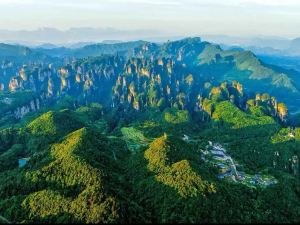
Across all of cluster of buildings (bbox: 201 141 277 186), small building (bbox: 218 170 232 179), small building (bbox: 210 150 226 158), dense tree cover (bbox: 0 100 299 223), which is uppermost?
dense tree cover (bbox: 0 100 299 223)

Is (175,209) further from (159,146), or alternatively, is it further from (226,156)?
(226,156)

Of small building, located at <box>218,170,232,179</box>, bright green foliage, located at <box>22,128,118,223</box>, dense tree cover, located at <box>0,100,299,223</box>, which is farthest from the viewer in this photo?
small building, located at <box>218,170,232,179</box>

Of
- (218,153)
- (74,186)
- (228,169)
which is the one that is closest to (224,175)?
(228,169)

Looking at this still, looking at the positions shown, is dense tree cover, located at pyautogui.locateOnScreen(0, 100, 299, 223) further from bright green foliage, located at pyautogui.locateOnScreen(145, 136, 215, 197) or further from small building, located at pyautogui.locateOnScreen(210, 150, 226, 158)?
small building, located at pyautogui.locateOnScreen(210, 150, 226, 158)

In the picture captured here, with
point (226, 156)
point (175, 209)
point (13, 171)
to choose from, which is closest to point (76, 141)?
point (13, 171)

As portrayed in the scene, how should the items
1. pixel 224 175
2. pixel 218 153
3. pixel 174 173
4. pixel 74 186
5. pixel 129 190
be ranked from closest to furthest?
pixel 74 186 → pixel 129 190 → pixel 174 173 → pixel 224 175 → pixel 218 153

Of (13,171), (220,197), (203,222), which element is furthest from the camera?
(13,171)

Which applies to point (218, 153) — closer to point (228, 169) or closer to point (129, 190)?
point (228, 169)

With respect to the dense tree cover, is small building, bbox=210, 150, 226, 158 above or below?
below

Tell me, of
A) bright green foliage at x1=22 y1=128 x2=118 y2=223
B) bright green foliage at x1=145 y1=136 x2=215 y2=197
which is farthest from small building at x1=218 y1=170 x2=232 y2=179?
bright green foliage at x1=22 y1=128 x2=118 y2=223

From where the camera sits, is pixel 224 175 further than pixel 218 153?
No

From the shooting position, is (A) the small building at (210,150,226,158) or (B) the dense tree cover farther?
(A) the small building at (210,150,226,158)
